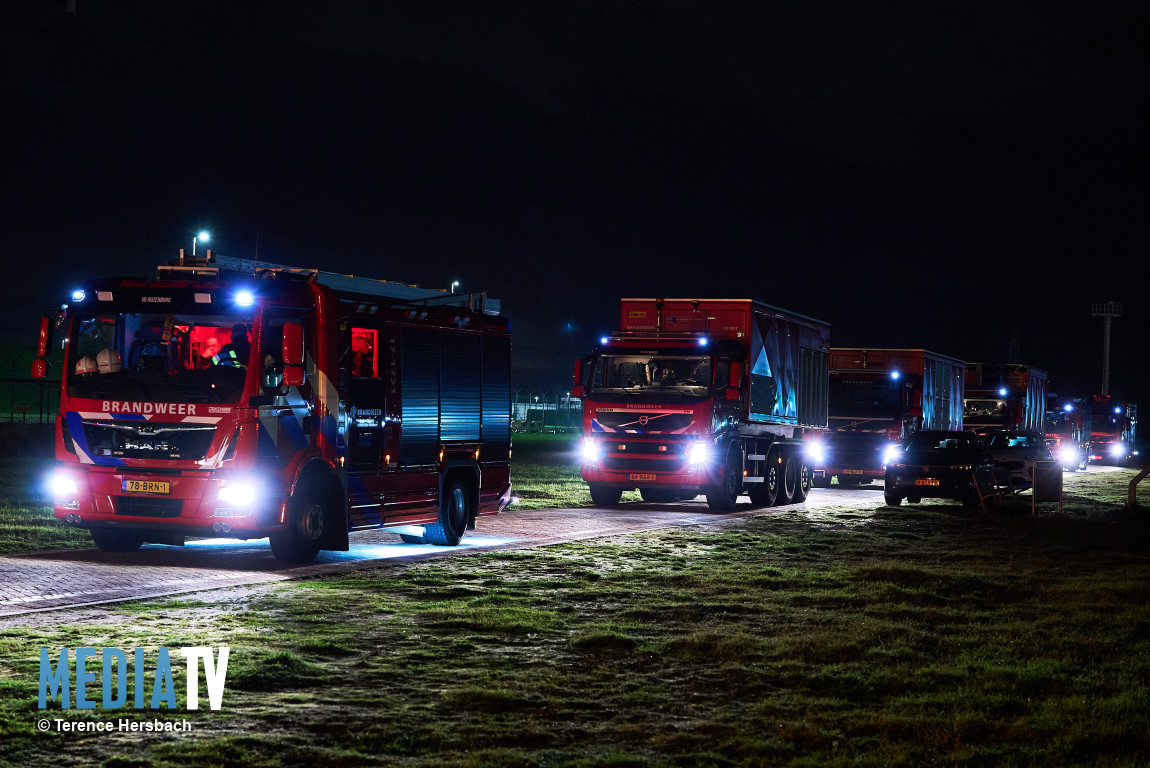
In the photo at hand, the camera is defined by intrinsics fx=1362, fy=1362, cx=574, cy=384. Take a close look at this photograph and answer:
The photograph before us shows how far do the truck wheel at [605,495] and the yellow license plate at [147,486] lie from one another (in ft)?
40.4

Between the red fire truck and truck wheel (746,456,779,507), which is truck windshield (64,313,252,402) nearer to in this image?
the red fire truck

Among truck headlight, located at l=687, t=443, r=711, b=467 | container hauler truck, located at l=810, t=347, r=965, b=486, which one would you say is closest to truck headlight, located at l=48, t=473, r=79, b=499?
truck headlight, located at l=687, t=443, r=711, b=467

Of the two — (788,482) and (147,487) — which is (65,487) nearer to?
(147,487)

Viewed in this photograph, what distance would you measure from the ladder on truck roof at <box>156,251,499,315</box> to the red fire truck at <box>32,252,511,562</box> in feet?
0.14

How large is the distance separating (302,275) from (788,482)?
Answer: 15405 millimetres

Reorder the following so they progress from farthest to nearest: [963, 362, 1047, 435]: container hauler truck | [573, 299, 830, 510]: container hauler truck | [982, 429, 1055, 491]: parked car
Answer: [963, 362, 1047, 435]: container hauler truck, [982, 429, 1055, 491]: parked car, [573, 299, 830, 510]: container hauler truck

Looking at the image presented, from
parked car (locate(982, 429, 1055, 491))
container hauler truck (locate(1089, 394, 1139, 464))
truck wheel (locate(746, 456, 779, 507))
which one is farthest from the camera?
container hauler truck (locate(1089, 394, 1139, 464))

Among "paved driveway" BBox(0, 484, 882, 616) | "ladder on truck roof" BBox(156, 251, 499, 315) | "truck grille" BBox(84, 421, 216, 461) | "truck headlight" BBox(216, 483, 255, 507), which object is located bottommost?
"paved driveway" BBox(0, 484, 882, 616)

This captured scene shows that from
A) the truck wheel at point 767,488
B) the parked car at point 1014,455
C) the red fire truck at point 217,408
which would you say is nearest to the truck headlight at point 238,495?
the red fire truck at point 217,408

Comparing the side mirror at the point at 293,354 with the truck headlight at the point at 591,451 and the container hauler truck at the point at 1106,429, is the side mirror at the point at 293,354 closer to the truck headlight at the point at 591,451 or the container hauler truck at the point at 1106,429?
the truck headlight at the point at 591,451

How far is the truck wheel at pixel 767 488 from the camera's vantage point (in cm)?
2688

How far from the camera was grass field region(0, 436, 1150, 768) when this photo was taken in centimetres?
710

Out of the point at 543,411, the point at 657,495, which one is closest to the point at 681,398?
the point at 657,495

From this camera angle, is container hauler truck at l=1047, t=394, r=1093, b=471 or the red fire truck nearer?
the red fire truck
